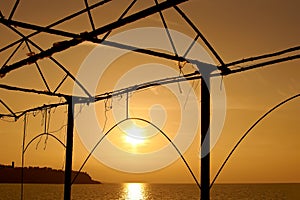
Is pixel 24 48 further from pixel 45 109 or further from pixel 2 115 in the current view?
pixel 2 115

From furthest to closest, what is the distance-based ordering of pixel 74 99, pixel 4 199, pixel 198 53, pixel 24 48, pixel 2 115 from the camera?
pixel 4 199
pixel 2 115
pixel 74 99
pixel 24 48
pixel 198 53

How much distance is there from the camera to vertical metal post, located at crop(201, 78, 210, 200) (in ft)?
29.8

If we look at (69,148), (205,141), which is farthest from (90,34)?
(69,148)

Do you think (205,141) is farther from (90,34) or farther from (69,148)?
(69,148)

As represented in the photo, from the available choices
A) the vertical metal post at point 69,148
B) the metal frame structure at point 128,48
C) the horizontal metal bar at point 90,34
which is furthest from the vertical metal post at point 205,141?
the vertical metal post at point 69,148

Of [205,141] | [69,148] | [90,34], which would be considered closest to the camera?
[90,34]

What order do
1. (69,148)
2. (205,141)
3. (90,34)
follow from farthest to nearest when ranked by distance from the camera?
1. (69,148)
2. (205,141)
3. (90,34)

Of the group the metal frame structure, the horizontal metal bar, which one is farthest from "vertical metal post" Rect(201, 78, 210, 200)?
the horizontal metal bar

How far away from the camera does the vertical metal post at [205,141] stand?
9078mm

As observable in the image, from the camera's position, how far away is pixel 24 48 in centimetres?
1043

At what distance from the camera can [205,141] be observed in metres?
9.11

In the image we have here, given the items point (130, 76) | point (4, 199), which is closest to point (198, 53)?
point (130, 76)

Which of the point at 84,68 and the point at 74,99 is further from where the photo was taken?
the point at 74,99

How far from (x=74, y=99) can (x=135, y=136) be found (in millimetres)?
2178
